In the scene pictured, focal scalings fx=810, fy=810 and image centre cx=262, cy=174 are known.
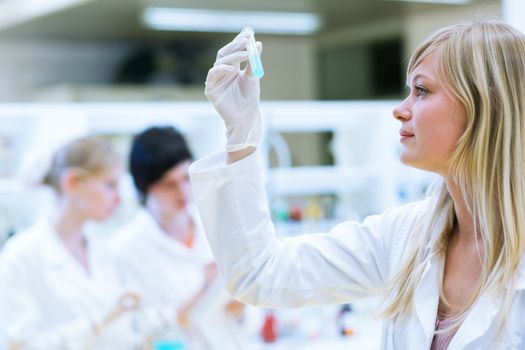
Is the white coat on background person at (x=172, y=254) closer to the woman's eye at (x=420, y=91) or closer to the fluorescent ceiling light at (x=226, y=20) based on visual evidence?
the woman's eye at (x=420, y=91)

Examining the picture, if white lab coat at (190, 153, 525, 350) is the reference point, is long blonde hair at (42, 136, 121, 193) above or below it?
below

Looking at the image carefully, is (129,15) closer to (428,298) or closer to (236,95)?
(236,95)

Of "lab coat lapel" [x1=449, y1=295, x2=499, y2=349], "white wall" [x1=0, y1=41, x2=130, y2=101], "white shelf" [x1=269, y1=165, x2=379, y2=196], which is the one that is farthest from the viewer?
"white wall" [x1=0, y1=41, x2=130, y2=101]

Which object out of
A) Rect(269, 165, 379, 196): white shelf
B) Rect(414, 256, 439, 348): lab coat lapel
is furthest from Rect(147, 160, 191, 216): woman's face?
Rect(414, 256, 439, 348): lab coat lapel

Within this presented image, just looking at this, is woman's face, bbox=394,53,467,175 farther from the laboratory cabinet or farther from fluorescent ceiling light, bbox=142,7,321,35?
fluorescent ceiling light, bbox=142,7,321,35

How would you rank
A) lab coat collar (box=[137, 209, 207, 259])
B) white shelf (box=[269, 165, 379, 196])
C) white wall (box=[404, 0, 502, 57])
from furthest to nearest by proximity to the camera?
1. white wall (box=[404, 0, 502, 57])
2. white shelf (box=[269, 165, 379, 196])
3. lab coat collar (box=[137, 209, 207, 259])

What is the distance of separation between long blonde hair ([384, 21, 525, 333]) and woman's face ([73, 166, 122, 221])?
148 cm

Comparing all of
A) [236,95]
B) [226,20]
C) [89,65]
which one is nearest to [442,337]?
[236,95]

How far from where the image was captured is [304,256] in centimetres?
125

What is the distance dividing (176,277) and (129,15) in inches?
165

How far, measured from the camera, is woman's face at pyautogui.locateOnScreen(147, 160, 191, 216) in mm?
2400

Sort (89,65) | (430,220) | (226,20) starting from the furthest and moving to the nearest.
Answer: (89,65) → (226,20) → (430,220)

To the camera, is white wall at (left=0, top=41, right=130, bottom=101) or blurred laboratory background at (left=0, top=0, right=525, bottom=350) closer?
blurred laboratory background at (left=0, top=0, right=525, bottom=350)

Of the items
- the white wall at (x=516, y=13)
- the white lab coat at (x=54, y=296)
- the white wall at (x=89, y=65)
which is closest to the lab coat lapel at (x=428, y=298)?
the white wall at (x=516, y=13)
